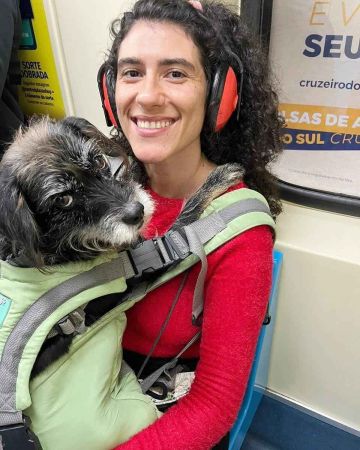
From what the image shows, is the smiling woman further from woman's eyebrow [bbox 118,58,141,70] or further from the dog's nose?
the dog's nose

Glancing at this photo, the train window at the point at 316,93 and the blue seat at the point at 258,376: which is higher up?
the train window at the point at 316,93

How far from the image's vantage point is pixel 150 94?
76 cm

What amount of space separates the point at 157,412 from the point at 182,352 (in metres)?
0.14

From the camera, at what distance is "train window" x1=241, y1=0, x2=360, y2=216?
3.32ft

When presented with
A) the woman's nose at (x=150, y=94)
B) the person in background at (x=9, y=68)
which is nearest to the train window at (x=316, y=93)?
the woman's nose at (x=150, y=94)

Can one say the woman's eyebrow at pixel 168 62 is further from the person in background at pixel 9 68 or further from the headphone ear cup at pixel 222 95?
the person in background at pixel 9 68

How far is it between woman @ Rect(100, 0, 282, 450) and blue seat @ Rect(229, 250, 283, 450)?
0.66 ft

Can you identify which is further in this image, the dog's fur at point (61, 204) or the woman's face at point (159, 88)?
the woman's face at point (159, 88)

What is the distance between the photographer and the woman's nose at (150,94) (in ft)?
2.51

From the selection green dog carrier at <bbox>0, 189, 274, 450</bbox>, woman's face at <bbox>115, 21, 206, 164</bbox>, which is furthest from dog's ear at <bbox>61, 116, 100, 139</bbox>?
green dog carrier at <bbox>0, 189, 274, 450</bbox>

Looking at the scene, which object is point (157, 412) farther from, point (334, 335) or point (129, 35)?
point (129, 35)

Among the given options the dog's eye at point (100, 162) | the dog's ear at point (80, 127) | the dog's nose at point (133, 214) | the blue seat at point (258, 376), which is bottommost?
the blue seat at point (258, 376)

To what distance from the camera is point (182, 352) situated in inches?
35.9

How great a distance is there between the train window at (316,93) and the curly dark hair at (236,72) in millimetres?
197
